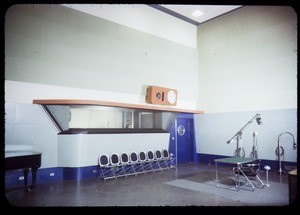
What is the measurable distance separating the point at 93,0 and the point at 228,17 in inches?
344

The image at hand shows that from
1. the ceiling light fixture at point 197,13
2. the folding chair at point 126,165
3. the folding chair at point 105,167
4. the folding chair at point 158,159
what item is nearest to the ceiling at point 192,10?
the ceiling light fixture at point 197,13

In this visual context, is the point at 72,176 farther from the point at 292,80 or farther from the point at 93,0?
the point at 292,80

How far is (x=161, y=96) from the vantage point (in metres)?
9.40

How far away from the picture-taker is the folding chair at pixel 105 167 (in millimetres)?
7242

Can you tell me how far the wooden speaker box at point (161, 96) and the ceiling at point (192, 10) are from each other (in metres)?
3.60

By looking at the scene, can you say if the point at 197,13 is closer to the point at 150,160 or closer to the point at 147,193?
the point at 150,160

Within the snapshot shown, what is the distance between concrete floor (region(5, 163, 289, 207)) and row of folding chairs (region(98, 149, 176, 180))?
41 cm

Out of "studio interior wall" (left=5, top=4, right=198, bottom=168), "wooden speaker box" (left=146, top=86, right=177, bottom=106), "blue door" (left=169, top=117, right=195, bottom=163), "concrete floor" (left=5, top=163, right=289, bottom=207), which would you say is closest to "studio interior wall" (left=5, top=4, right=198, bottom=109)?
"studio interior wall" (left=5, top=4, right=198, bottom=168)

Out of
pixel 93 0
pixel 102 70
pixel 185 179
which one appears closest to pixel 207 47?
pixel 102 70

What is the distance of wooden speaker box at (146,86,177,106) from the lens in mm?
9172

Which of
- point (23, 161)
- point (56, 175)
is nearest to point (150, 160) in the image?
point (56, 175)

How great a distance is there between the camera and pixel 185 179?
725 centimetres

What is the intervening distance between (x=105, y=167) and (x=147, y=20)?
611 cm

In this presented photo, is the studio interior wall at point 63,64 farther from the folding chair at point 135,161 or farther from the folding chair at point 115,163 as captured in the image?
the folding chair at point 135,161
